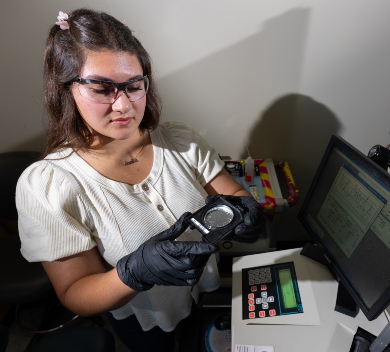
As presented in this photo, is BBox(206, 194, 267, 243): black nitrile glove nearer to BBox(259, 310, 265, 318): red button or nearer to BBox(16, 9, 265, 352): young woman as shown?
BBox(16, 9, 265, 352): young woman

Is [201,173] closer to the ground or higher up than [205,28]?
closer to the ground

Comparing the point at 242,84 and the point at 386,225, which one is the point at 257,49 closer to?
the point at 242,84

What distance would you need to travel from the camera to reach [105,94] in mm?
820

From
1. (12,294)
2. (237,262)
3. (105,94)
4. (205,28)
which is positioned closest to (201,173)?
(237,262)

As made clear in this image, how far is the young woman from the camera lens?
0.80m

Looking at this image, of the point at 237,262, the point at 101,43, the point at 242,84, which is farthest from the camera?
the point at 242,84

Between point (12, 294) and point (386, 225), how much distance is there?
5.24 feet

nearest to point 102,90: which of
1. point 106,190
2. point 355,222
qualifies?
point 106,190

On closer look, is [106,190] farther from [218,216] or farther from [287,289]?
[287,289]

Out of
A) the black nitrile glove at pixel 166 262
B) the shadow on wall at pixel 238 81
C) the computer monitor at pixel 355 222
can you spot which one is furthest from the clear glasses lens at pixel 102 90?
the shadow on wall at pixel 238 81

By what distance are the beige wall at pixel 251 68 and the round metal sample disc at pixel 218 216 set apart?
89 centimetres

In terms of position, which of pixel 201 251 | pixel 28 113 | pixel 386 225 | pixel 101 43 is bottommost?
pixel 28 113

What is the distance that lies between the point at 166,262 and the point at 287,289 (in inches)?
16.5

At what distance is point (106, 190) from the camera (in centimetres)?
91
